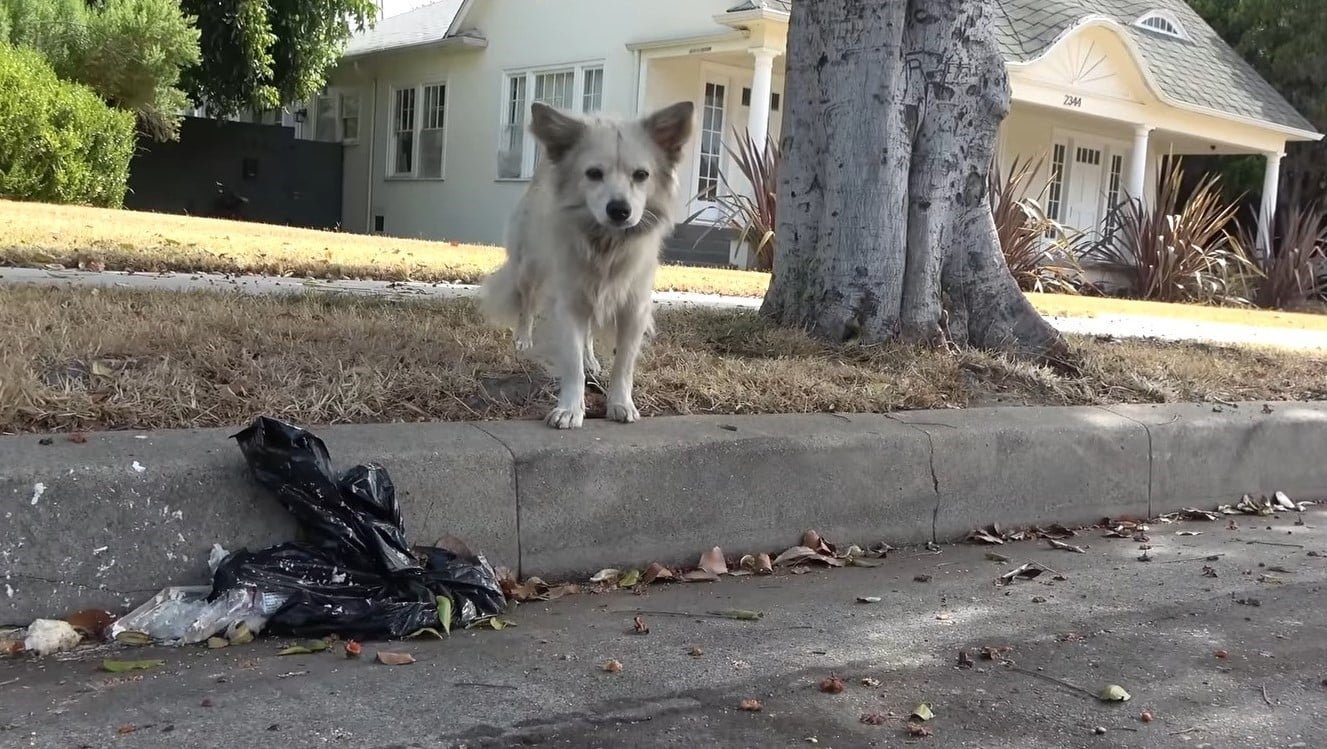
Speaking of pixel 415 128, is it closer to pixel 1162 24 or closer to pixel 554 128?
pixel 1162 24

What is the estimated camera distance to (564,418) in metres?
4.06

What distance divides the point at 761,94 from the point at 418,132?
30.9ft

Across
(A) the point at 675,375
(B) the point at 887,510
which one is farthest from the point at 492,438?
(B) the point at 887,510

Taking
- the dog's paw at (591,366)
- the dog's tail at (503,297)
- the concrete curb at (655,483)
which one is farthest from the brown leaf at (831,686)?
the dog's tail at (503,297)

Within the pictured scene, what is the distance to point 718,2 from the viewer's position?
16.0 m

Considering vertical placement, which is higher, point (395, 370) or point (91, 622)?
point (395, 370)

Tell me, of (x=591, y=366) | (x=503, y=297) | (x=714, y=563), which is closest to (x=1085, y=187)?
(x=503, y=297)

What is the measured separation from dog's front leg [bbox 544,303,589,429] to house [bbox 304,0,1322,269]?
10999 mm

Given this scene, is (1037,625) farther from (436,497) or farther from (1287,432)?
(1287,432)

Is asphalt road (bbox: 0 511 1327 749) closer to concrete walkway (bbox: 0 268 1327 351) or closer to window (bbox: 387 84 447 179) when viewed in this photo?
concrete walkway (bbox: 0 268 1327 351)

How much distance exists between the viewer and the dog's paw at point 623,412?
4277 mm

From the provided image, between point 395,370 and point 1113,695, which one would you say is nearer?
point 1113,695

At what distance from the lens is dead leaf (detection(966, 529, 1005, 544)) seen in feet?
15.1

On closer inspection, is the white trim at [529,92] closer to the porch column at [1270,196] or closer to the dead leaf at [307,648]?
the porch column at [1270,196]
